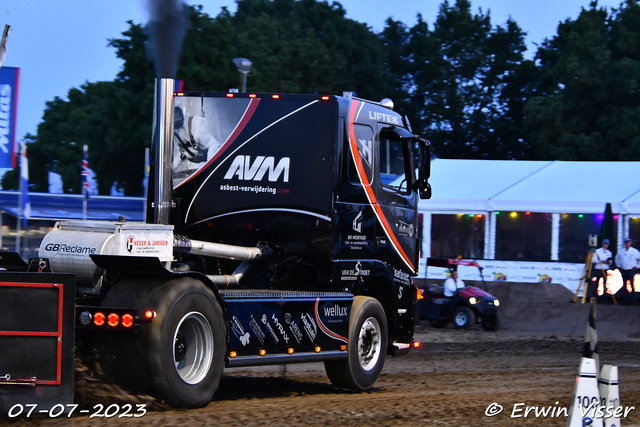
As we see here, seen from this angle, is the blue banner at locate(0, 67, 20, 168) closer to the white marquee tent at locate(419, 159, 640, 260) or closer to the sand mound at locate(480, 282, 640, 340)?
the sand mound at locate(480, 282, 640, 340)

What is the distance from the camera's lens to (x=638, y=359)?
14.2m

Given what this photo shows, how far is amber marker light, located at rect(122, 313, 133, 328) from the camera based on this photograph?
6.82 m

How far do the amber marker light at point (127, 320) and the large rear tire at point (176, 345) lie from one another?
0.09 metres

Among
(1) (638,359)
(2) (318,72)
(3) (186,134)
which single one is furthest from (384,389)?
(2) (318,72)

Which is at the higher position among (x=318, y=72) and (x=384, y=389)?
(x=318, y=72)

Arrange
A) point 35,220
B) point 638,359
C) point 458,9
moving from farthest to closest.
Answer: point 458,9 < point 35,220 < point 638,359

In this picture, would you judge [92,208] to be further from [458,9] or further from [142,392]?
[458,9]

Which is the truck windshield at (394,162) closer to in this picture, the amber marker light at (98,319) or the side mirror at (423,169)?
the side mirror at (423,169)

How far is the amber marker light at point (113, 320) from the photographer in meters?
6.81

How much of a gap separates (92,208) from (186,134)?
21.9m

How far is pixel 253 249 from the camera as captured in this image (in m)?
9.05

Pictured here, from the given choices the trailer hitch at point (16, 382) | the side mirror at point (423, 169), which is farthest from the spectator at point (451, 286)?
the trailer hitch at point (16, 382)

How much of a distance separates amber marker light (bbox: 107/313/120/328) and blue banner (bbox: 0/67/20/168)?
9109mm

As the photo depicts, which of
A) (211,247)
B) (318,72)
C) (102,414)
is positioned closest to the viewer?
(102,414)
